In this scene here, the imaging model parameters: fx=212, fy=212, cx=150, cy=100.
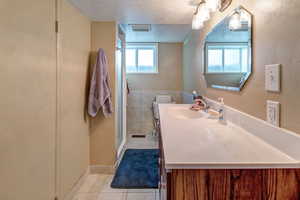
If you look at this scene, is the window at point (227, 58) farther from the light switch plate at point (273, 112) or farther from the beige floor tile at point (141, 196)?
the beige floor tile at point (141, 196)

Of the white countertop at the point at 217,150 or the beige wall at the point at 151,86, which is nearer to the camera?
the white countertop at the point at 217,150

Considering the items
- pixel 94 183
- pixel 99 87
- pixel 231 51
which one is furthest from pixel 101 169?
pixel 231 51

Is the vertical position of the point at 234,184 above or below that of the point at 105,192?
above

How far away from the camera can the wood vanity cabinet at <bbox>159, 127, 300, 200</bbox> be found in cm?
84

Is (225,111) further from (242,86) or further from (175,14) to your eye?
(175,14)

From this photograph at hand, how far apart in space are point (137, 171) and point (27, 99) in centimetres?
181

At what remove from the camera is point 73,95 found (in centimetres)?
220

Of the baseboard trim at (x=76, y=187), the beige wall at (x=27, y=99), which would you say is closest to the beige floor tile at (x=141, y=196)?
the baseboard trim at (x=76, y=187)

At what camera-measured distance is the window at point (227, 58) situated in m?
1.47

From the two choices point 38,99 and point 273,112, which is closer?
point 273,112

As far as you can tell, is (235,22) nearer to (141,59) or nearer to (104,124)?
(104,124)

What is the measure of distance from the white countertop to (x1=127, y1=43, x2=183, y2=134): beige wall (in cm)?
338

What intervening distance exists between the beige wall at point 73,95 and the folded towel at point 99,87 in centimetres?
9

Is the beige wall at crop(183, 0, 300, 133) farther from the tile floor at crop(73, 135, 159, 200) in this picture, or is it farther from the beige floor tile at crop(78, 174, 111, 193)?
the beige floor tile at crop(78, 174, 111, 193)
